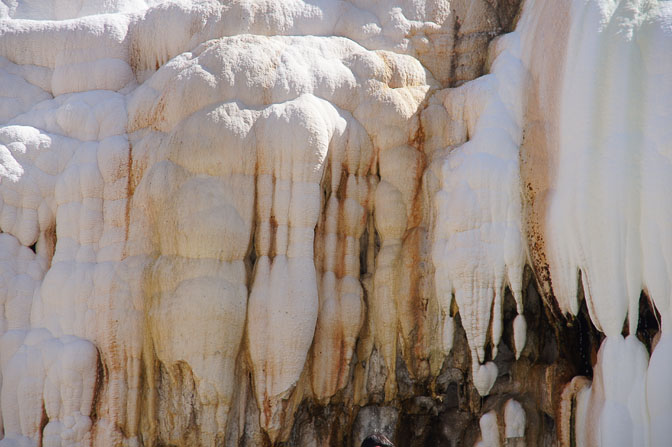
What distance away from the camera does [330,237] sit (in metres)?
7.33

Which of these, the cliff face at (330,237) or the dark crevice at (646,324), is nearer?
the dark crevice at (646,324)

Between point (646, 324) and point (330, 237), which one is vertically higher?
point (330, 237)

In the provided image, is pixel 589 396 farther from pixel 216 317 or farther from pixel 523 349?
pixel 216 317

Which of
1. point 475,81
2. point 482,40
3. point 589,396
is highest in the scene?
point 482,40

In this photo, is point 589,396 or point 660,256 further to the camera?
point 589,396

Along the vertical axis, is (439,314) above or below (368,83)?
below

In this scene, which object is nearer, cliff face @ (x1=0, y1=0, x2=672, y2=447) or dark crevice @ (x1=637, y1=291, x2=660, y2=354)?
dark crevice @ (x1=637, y1=291, x2=660, y2=354)

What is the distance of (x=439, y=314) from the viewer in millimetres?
7168

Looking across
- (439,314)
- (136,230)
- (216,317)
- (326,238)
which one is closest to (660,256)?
(439,314)

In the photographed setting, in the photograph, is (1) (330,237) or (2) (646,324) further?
(1) (330,237)

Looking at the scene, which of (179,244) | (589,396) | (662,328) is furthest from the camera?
(179,244)

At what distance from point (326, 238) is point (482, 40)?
A: 7.43 ft

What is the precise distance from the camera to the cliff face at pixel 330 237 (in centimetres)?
648

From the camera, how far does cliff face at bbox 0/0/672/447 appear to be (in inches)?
255
